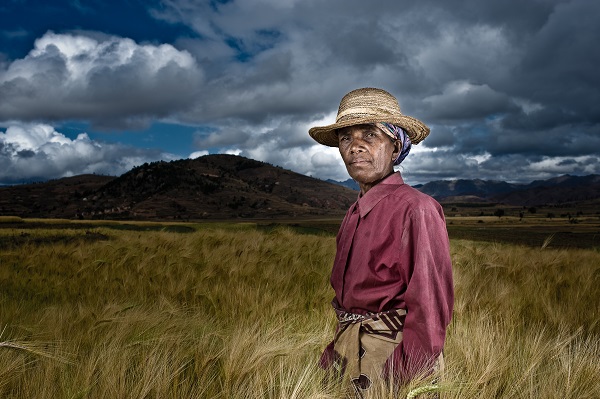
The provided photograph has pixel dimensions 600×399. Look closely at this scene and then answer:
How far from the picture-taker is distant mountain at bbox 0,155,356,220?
183 feet

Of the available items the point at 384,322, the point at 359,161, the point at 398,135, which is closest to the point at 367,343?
the point at 384,322

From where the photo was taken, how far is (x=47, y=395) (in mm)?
1561

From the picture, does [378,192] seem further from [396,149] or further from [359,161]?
[396,149]

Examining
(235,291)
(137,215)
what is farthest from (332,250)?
(137,215)

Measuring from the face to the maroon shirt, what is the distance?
0.23 ft

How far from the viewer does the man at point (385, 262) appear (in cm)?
149

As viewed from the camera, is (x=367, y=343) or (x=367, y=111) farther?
(x=367, y=111)

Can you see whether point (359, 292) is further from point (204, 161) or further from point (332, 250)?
point (204, 161)

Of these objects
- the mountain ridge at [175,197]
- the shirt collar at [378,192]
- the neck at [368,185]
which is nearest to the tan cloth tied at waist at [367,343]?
the shirt collar at [378,192]

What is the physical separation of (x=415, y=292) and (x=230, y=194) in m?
63.4

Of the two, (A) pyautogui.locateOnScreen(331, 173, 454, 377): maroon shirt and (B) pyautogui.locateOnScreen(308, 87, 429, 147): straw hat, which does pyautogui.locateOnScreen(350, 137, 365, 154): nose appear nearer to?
(B) pyautogui.locateOnScreen(308, 87, 429, 147): straw hat

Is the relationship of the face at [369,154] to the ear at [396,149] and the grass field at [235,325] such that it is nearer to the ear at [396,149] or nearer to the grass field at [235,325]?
the ear at [396,149]

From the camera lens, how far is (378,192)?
1767 mm

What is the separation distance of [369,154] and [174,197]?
62605 mm
